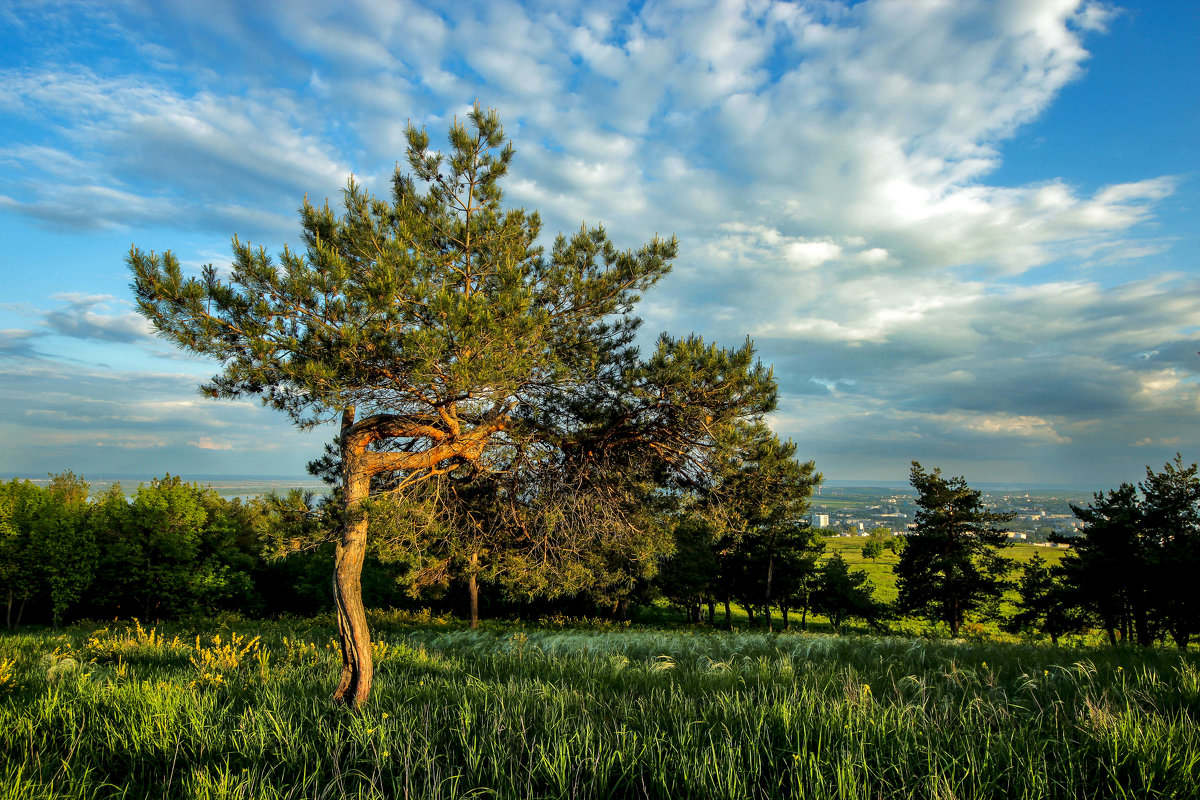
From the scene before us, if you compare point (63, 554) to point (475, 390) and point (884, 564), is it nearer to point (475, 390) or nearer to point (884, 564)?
point (475, 390)

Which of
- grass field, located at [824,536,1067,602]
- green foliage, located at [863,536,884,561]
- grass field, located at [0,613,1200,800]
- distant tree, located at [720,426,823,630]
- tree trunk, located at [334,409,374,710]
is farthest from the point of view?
green foliage, located at [863,536,884,561]

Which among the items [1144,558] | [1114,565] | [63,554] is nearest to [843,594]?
[1114,565]

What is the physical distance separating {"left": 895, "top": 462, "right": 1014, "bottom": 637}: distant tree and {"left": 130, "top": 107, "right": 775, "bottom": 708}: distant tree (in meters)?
24.0

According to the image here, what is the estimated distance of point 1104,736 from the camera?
2.89m

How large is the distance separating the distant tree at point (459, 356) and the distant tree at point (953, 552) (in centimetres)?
2402

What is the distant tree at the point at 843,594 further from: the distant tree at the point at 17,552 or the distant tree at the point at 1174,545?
the distant tree at the point at 17,552

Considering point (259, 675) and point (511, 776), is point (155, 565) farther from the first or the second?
point (511, 776)

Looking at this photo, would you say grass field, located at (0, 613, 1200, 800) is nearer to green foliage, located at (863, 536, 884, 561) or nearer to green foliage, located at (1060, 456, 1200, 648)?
green foliage, located at (1060, 456, 1200, 648)

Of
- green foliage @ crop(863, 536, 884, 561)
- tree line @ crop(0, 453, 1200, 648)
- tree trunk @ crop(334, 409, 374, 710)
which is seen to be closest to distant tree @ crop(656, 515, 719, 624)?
tree line @ crop(0, 453, 1200, 648)

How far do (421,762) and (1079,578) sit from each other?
2701cm

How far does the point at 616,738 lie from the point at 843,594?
3350cm

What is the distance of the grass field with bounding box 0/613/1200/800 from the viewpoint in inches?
108

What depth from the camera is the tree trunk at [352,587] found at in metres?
5.18

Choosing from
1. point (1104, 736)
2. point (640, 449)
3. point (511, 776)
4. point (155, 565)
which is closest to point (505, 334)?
point (640, 449)
